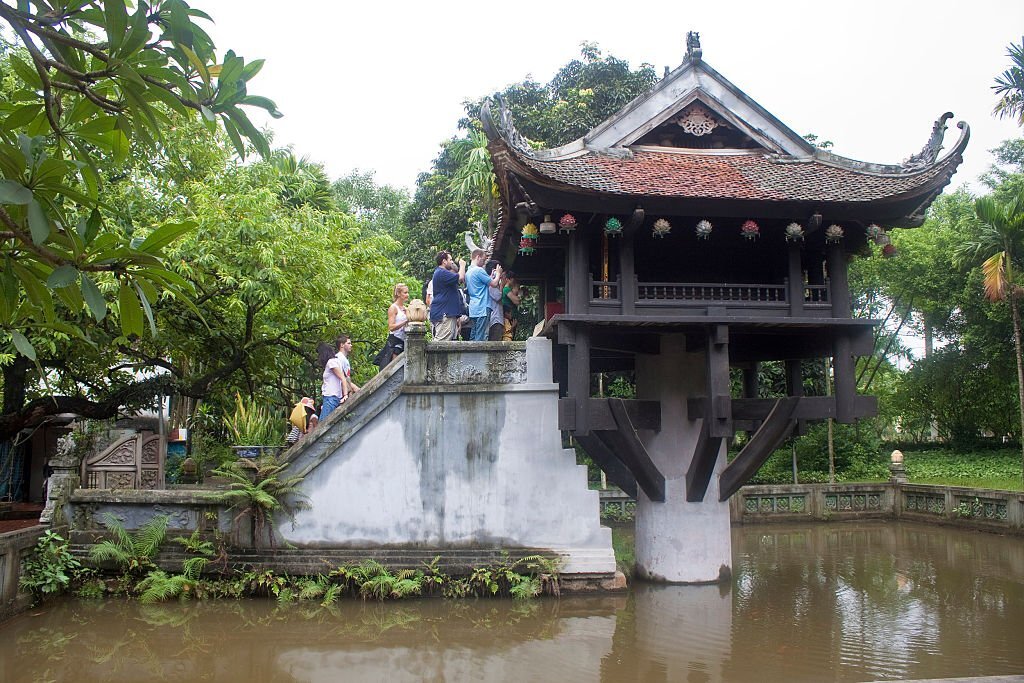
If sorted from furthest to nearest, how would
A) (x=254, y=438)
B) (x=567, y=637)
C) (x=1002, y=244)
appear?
(x=1002, y=244) → (x=254, y=438) → (x=567, y=637)

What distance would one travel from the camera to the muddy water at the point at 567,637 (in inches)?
262

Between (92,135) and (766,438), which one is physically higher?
(92,135)

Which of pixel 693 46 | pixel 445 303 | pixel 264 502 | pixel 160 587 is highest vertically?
pixel 693 46

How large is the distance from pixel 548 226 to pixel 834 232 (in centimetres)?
335

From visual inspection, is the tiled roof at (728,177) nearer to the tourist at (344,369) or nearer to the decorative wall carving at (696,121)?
the decorative wall carving at (696,121)

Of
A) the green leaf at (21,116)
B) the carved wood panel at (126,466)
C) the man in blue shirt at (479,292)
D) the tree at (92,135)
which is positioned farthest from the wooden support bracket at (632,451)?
the green leaf at (21,116)

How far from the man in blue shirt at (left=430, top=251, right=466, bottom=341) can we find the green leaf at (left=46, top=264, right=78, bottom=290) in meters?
8.05

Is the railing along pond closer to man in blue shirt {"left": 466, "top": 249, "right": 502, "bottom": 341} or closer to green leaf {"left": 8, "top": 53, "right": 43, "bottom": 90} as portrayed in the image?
Answer: man in blue shirt {"left": 466, "top": 249, "right": 502, "bottom": 341}

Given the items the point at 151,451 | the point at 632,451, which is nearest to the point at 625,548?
the point at 632,451

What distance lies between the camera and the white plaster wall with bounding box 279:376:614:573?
928 centimetres

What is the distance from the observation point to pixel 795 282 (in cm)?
928

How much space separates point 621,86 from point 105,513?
53.6ft

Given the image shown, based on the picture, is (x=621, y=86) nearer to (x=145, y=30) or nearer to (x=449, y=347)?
(x=449, y=347)

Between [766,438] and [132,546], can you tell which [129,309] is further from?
[766,438]
